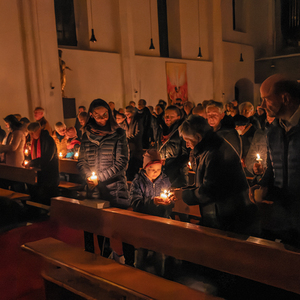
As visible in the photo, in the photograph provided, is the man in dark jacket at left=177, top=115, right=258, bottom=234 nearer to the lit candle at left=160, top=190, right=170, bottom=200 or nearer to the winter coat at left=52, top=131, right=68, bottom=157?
the lit candle at left=160, top=190, right=170, bottom=200

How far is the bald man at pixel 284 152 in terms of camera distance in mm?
2467

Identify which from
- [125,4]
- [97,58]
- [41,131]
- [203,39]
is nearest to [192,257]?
[41,131]

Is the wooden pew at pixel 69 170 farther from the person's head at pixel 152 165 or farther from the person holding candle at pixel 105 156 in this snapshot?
the person's head at pixel 152 165

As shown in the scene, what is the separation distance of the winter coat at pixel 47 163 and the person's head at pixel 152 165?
7.77 feet

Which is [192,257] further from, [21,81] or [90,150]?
[21,81]

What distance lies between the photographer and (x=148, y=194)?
3.34 metres

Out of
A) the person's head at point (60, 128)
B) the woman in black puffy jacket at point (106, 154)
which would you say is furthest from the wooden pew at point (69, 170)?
the woman in black puffy jacket at point (106, 154)

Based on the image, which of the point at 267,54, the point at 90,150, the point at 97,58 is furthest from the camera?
the point at 267,54

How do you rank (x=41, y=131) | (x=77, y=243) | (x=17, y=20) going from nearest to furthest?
(x=77, y=243) < (x=41, y=131) < (x=17, y=20)

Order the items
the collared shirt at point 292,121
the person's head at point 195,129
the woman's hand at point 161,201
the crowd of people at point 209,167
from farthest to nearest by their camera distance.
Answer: the woman's hand at point 161,201, the person's head at point 195,129, the crowd of people at point 209,167, the collared shirt at point 292,121

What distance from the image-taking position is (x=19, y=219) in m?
5.70

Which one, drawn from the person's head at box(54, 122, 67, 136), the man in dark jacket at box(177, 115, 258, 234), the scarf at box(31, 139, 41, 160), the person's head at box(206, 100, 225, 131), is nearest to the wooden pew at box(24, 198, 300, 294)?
the man in dark jacket at box(177, 115, 258, 234)

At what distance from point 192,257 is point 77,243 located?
262cm

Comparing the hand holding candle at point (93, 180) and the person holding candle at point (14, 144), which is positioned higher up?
the person holding candle at point (14, 144)
